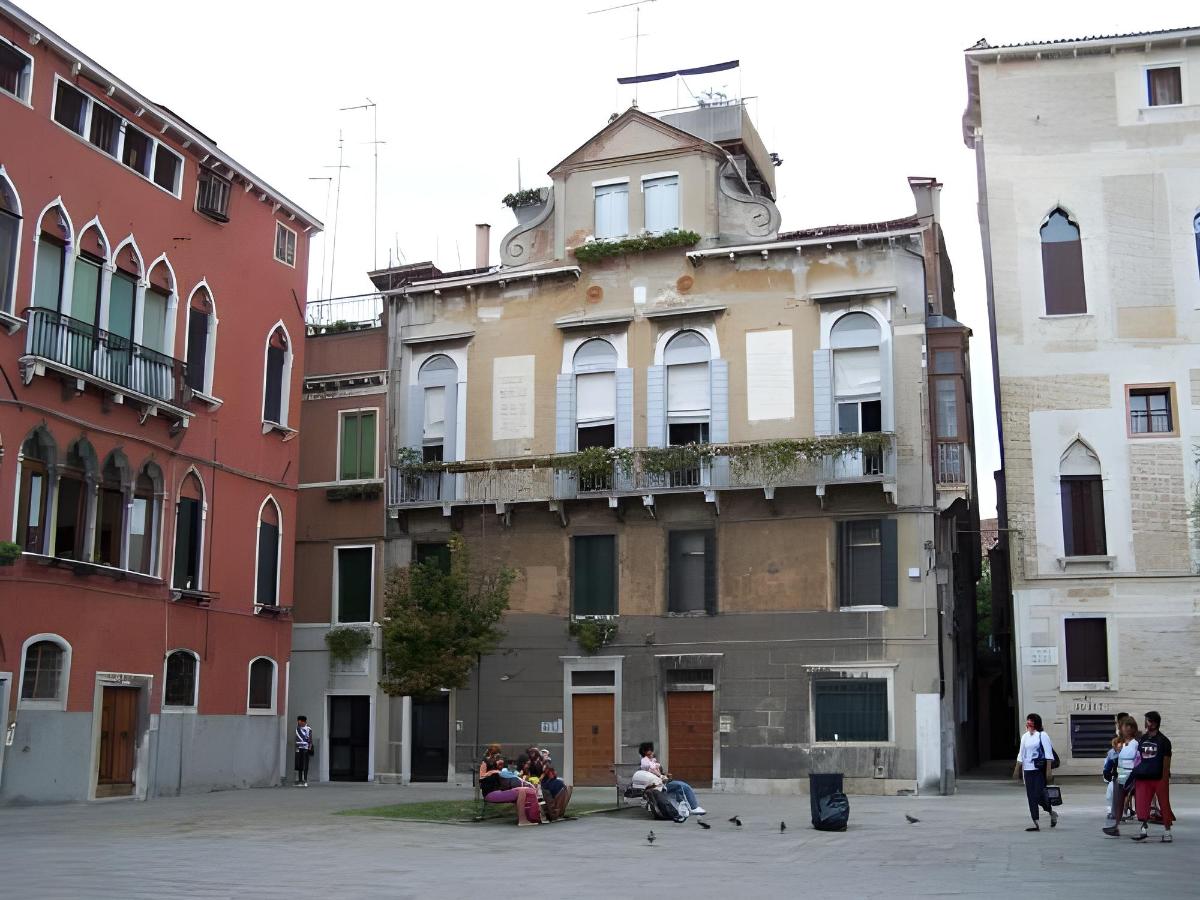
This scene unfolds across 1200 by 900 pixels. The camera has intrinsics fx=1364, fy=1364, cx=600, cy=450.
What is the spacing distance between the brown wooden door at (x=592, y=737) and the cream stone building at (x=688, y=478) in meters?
0.06

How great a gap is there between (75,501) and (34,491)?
1.17 meters

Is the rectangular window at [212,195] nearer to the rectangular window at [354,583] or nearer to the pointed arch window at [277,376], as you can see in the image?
the pointed arch window at [277,376]

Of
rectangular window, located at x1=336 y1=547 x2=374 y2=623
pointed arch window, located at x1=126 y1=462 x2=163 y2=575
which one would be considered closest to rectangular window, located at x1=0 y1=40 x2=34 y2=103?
pointed arch window, located at x1=126 y1=462 x2=163 y2=575

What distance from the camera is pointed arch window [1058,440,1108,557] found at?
32906mm

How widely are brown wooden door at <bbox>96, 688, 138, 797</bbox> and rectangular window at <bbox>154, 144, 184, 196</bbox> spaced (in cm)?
1077

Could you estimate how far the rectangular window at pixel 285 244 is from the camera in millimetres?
33688

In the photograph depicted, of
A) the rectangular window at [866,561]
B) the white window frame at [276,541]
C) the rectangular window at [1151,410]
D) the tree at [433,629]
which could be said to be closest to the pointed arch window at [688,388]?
the rectangular window at [866,561]

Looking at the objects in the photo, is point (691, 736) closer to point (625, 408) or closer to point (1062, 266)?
point (625, 408)

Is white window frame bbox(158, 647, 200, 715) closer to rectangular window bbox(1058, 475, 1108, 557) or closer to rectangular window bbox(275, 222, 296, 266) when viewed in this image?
rectangular window bbox(275, 222, 296, 266)

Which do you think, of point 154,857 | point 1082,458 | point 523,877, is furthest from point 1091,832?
point 1082,458

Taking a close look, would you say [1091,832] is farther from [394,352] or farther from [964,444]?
[394,352]

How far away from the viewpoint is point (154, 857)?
51.1ft

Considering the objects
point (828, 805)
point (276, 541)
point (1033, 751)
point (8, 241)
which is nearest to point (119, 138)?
point (8, 241)

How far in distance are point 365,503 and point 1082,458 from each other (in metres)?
17.9
